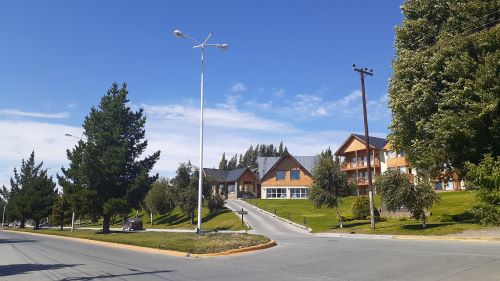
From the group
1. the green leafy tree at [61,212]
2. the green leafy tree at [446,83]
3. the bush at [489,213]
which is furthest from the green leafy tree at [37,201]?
the bush at [489,213]

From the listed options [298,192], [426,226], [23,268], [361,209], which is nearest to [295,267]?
[23,268]

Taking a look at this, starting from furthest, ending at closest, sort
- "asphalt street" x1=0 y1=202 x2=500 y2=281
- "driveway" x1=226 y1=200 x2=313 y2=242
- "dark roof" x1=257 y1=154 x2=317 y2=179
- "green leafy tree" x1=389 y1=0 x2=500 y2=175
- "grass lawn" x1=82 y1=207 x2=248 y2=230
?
"dark roof" x1=257 y1=154 x2=317 y2=179
"grass lawn" x1=82 y1=207 x2=248 y2=230
"driveway" x1=226 y1=200 x2=313 y2=242
"green leafy tree" x1=389 y1=0 x2=500 y2=175
"asphalt street" x1=0 y1=202 x2=500 y2=281

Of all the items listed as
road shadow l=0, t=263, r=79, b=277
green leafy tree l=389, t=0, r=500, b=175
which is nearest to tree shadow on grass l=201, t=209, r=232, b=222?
green leafy tree l=389, t=0, r=500, b=175

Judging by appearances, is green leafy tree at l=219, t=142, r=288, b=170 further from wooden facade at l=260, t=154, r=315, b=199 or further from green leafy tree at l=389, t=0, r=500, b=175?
green leafy tree at l=389, t=0, r=500, b=175

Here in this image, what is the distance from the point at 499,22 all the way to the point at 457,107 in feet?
18.2

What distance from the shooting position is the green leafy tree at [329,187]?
3622 centimetres

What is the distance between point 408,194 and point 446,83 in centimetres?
757

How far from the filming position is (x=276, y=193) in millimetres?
76375

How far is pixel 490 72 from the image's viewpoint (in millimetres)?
22375

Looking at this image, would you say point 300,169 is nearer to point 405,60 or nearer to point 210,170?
point 210,170

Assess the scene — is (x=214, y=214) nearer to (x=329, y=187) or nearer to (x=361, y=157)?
(x=329, y=187)

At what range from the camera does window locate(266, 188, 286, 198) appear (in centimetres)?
7631

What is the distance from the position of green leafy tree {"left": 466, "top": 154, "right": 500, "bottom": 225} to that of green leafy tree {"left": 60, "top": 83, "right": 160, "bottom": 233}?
3903cm

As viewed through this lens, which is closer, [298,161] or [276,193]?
[276,193]
